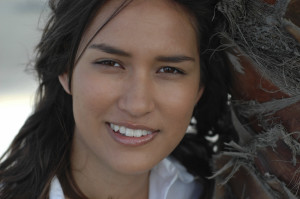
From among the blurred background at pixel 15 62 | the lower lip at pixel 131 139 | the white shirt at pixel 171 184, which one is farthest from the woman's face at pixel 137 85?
the blurred background at pixel 15 62

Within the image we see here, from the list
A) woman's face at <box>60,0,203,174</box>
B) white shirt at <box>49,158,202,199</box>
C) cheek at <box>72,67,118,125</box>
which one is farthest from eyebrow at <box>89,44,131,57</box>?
white shirt at <box>49,158,202,199</box>

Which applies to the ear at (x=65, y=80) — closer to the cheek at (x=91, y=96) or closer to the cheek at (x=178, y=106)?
the cheek at (x=91, y=96)

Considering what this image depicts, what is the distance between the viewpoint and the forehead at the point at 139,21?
183 cm

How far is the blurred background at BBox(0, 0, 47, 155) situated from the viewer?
4816 millimetres

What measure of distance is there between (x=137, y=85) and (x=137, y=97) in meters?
0.05

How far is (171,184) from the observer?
7.63 ft

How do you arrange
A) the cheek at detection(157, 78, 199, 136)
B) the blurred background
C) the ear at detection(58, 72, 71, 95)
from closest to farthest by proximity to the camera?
the cheek at detection(157, 78, 199, 136), the ear at detection(58, 72, 71, 95), the blurred background

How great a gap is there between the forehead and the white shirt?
0.75 metres

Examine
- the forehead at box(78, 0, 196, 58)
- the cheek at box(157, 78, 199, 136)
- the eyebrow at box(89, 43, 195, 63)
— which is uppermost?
the forehead at box(78, 0, 196, 58)

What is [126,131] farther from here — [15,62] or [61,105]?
[15,62]

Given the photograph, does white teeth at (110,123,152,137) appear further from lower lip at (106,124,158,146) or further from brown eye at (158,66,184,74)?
brown eye at (158,66,184,74)

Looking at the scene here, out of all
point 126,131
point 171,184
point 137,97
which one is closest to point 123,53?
point 137,97

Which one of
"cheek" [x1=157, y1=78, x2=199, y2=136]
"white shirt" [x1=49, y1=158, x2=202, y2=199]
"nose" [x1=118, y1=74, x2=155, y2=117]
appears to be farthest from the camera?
"white shirt" [x1=49, y1=158, x2=202, y2=199]

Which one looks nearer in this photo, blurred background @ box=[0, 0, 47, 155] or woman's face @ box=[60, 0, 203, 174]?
woman's face @ box=[60, 0, 203, 174]
